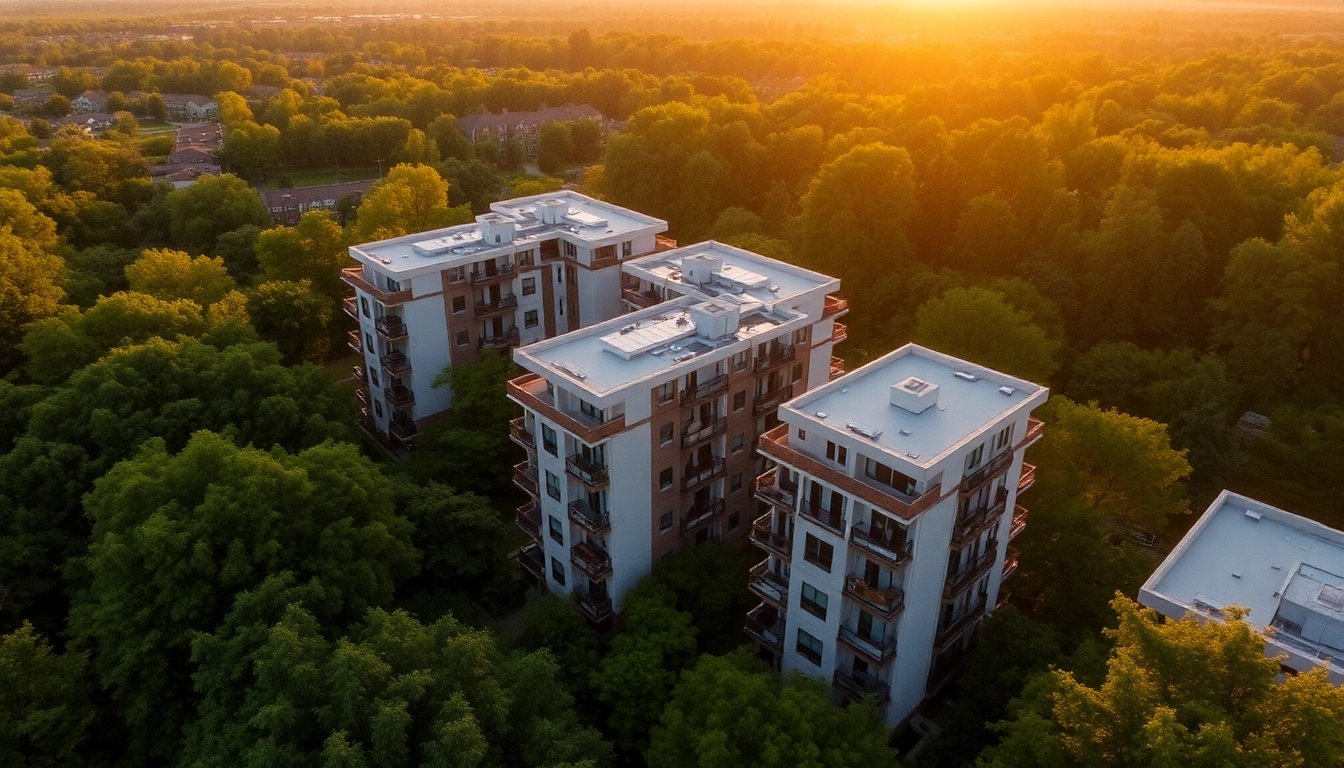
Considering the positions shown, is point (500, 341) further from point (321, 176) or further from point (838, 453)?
point (321, 176)

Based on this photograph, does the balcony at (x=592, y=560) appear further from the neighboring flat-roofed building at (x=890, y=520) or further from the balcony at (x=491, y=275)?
the balcony at (x=491, y=275)

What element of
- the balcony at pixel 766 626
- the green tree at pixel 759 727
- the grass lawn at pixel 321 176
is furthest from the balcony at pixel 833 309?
the grass lawn at pixel 321 176

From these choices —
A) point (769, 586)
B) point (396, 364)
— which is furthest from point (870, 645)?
point (396, 364)

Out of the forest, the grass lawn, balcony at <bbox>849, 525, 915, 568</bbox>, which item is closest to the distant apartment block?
the forest

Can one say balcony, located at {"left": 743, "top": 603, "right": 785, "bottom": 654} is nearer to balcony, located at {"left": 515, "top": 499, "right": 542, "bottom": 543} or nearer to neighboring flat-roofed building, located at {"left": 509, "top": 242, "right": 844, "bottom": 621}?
neighboring flat-roofed building, located at {"left": 509, "top": 242, "right": 844, "bottom": 621}

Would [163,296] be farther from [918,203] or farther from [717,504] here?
[918,203]

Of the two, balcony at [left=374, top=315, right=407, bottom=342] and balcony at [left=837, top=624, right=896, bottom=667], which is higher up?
balcony at [left=374, top=315, right=407, bottom=342]
